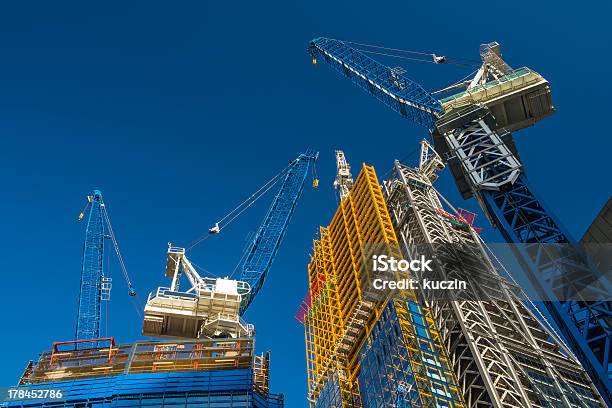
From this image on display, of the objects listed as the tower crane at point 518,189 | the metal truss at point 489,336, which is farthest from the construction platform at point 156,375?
the tower crane at point 518,189

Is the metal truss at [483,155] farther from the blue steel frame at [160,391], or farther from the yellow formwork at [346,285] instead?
the blue steel frame at [160,391]

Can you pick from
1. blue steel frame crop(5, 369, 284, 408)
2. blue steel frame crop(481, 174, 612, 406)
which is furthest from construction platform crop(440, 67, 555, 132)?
blue steel frame crop(5, 369, 284, 408)

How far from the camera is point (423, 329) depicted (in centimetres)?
5188

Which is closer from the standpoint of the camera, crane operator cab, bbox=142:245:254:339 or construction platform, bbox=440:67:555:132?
construction platform, bbox=440:67:555:132

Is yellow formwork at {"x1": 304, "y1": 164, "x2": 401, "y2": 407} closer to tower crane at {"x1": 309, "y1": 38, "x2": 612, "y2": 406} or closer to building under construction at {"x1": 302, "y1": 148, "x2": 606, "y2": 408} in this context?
building under construction at {"x1": 302, "y1": 148, "x2": 606, "y2": 408}

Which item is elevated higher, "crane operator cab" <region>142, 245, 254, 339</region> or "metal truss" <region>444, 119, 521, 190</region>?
"crane operator cab" <region>142, 245, 254, 339</region>

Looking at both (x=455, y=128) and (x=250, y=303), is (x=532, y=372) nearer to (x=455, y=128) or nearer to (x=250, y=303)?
(x=455, y=128)

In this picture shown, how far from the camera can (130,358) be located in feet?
189

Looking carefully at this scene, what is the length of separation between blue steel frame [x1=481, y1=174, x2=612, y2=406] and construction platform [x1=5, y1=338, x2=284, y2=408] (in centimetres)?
3080

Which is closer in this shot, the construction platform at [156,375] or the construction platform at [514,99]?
the construction platform at [514,99]

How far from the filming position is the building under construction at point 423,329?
43875mm

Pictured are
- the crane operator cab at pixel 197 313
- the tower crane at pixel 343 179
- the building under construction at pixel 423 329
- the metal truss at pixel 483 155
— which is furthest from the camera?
the tower crane at pixel 343 179

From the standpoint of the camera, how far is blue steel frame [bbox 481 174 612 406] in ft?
75.4

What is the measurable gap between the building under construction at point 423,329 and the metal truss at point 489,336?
9 cm
